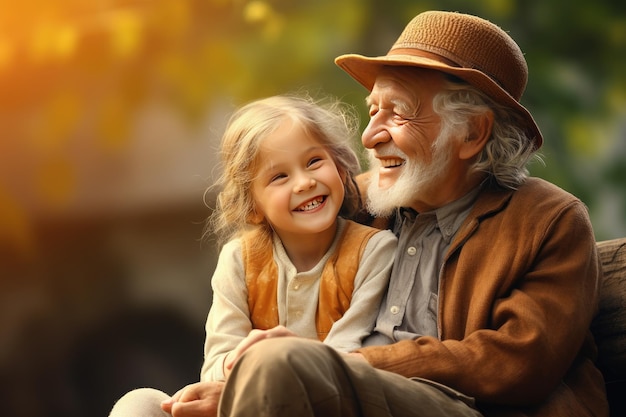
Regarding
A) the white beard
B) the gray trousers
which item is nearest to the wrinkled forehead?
the white beard

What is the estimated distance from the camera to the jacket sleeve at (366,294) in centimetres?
324

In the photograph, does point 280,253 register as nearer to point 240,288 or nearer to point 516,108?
point 240,288

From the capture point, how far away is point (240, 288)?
341 cm

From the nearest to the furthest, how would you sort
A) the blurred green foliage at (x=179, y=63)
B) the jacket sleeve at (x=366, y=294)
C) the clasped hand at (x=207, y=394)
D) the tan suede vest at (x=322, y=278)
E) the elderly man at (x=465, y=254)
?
the clasped hand at (x=207, y=394) < the elderly man at (x=465, y=254) < the jacket sleeve at (x=366, y=294) < the tan suede vest at (x=322, y=278) < the blurred green foliage at (x=179, y=63)

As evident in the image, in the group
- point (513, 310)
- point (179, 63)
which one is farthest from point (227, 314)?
point (179, 63)

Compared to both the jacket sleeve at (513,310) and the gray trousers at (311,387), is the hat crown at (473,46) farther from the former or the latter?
the gray trousers at (311,387)

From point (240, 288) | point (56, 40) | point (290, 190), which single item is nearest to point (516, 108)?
point (290, 190)

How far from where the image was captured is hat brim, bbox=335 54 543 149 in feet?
10.7

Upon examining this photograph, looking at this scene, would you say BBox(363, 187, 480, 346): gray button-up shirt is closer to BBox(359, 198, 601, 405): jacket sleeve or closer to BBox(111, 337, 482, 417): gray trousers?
BBox(359, 198, 601, 405): jacket sleeve

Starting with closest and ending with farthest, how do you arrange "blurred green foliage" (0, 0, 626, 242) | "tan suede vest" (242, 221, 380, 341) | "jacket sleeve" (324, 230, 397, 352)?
"jacket sleeve" (324, 230, 397, 352), "tan suede vest" (242, 221, 380, 341), "blurred green foliage" (0, 0, 626, 242)

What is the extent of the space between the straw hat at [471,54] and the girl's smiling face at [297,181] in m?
0.35

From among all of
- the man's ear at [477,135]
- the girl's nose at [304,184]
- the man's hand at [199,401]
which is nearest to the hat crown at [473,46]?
the man's ear at [477,135]

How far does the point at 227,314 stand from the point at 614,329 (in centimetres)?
123

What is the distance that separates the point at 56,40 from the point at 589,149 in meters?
2.94
